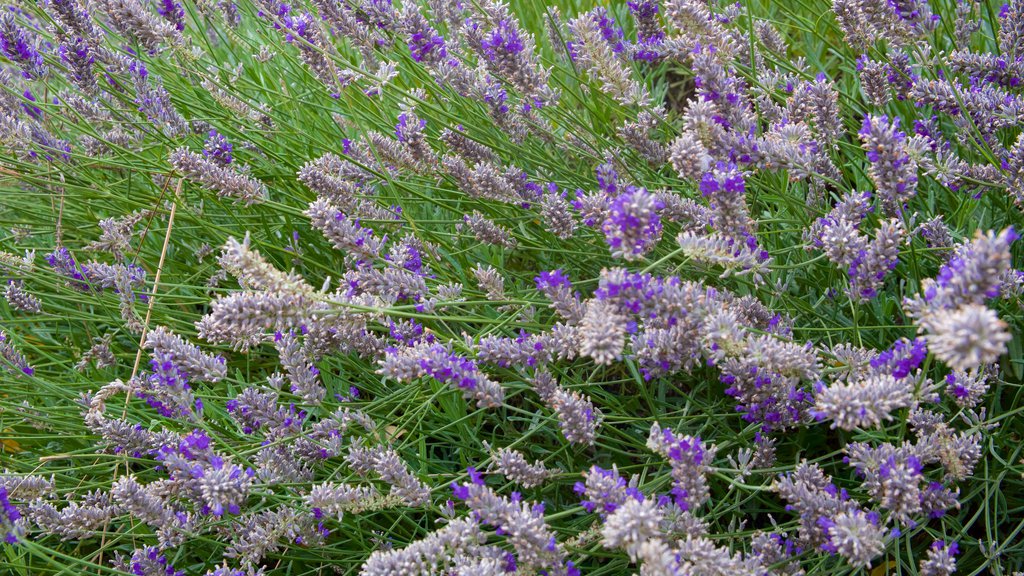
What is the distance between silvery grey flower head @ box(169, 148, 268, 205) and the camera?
6.21 ft

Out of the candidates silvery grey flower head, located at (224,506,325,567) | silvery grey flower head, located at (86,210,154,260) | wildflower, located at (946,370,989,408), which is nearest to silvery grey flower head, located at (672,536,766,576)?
wildflower, located at (946,370,989,408)

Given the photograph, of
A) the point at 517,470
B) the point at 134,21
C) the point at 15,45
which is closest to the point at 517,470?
the point at 517,470

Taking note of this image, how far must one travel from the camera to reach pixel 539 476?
1632 mm

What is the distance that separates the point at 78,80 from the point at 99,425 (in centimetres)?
96

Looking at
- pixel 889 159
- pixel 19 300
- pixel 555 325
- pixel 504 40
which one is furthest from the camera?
pixel 19 300

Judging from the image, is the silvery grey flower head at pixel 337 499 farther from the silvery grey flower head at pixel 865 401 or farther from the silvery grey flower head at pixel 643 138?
the silvery grey flower head at pixel 643 138

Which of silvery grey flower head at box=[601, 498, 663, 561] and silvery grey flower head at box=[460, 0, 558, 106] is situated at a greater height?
silvery grey flower head at box=[460, 0, 558, 106]

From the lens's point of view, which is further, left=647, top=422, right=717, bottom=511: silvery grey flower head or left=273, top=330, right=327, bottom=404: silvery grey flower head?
left=273, top=330, right=327, bottom=404: silvery grey flower head

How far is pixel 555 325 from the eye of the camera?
1.77 meters

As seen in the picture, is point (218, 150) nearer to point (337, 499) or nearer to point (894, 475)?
point (337, 499)

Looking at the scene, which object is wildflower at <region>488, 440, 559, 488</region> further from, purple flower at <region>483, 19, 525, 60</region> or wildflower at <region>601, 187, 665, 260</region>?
purple flower at <region>483, 19, 525, 60</region>

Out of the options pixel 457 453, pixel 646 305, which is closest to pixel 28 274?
pixel 457 453

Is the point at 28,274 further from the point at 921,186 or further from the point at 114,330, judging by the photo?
the point at 921,186

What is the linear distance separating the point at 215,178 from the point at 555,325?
2.60ft
